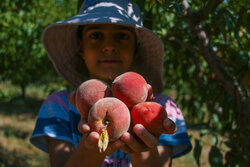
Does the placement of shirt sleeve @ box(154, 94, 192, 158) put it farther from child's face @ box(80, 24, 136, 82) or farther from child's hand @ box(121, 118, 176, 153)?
child's hand @ box(121, 118, 176, 153)

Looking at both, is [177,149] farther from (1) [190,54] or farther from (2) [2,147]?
(2) [2,147]

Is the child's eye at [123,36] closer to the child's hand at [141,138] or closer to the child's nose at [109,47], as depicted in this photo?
the child's nose at [109,47]

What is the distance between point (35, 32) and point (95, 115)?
2.35 m

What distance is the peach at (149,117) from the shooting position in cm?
72

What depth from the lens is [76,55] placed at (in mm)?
1495

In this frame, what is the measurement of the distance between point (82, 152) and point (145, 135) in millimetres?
251

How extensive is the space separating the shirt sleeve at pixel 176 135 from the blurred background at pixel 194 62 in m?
0.23

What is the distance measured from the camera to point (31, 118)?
7613 mm

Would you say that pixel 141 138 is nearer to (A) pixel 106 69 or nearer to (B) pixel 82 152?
(B) pixel 82 152

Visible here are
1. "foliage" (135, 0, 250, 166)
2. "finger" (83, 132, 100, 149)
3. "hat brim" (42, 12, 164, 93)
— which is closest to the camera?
"finger" (83, 132, 100, 149)

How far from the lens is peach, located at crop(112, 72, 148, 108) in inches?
29.5

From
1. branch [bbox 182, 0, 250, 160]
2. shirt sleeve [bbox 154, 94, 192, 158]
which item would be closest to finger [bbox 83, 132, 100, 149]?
shirt sleeve [bbox 154, 94, 192, 158]

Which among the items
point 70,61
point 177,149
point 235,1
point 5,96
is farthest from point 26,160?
point 235,1

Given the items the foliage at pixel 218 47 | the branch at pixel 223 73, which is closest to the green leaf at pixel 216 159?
the foliage at pixel 218 47
